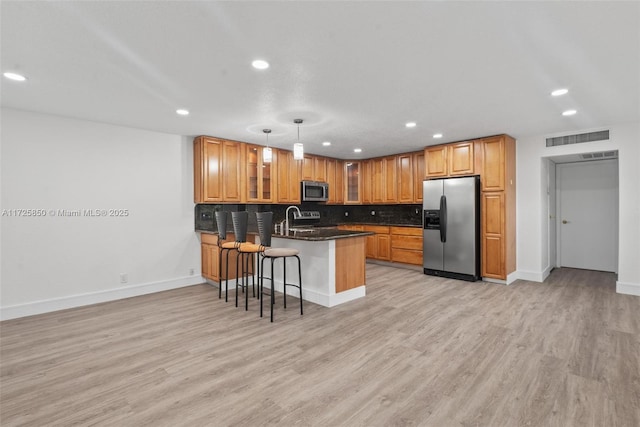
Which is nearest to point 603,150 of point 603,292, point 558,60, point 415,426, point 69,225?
point 603,292

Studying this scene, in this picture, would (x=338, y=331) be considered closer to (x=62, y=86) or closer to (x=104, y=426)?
(x=104, y=426)

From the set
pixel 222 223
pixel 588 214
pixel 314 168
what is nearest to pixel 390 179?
pixel 314 168

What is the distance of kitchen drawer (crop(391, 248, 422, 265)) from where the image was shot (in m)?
6.06

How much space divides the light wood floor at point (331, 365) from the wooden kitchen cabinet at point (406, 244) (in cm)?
202

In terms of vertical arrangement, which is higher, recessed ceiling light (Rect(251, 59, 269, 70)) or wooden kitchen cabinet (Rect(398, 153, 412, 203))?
recessed ceiling light (Rect(251, 59, 269, 70))

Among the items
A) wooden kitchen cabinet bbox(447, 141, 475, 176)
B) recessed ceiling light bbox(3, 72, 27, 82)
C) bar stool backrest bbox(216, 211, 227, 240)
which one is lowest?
bar stool backrest bbox(216, 211, 227, 240)

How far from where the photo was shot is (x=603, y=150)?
178 inches

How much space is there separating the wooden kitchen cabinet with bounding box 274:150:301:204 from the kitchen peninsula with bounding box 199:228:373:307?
1.81 m

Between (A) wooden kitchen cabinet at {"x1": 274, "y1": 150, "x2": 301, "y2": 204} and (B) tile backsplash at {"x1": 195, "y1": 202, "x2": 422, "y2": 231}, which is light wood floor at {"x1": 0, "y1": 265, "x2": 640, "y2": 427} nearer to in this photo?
(B) tile backsplash at {"x1": 195, "y1": 202, "x2": 422, "y2": 231}

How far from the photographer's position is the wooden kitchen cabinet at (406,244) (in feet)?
19.9

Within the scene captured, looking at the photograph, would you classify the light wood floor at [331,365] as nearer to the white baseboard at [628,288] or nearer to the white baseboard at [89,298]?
the white baseboard at [89,298]

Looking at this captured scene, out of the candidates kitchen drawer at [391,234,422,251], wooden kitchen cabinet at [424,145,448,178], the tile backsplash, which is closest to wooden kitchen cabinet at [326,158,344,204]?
the tile backsplash

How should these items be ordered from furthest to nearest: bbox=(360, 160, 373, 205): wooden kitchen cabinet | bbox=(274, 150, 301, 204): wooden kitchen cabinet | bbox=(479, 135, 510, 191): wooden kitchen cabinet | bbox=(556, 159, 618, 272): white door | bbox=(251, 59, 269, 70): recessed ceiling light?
bbox=(360, 160, 373, 205): wooden kitchen cabinet → bbox=(274, 150, 301, 204): wooden kitchen cabinet → bbox=(556, 159, 618, 272): white door → bbox=(479, 135, 510, 191): wooden kitchen cabinet → bbox=(251, 59, 269, 70): recessed ceiling light

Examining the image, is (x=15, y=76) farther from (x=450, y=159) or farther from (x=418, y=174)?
(x=418, y=174)
